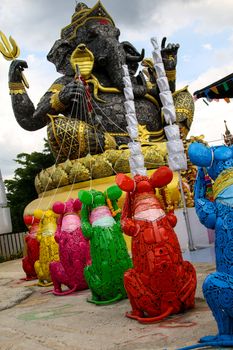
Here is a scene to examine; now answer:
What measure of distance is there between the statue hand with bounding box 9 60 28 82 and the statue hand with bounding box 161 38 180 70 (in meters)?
3.42

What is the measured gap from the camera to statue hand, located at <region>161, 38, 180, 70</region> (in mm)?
10695

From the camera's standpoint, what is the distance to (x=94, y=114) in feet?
34.4

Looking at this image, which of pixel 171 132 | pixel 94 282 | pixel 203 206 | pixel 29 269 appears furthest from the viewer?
pixel 29 269

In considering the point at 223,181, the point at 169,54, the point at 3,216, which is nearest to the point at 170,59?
the point at 169,54

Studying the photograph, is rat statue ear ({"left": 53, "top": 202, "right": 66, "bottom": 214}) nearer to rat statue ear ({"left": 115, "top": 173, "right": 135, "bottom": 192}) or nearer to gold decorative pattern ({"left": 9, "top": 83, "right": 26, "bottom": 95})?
rat statue ear ({"left": 115, "top": 173, "right": 135, "bottom": 192})

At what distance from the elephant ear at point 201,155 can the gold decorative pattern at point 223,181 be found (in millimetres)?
108

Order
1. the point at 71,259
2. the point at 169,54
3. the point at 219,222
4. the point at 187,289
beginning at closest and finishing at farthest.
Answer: the point at 219,222 → the point at 187,289 → the point at 71,259 → the point at 169,54

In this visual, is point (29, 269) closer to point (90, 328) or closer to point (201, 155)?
point (90, 328)

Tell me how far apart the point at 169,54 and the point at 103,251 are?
25.2 ft

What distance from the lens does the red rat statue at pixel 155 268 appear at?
133 inches

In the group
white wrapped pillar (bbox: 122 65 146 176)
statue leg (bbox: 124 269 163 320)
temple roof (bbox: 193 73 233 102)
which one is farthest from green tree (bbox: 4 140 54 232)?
statue leg (bbox: 124 269 163 320)

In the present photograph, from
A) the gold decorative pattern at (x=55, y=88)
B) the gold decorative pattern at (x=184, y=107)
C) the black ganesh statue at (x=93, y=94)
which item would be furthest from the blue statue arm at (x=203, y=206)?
the gold decorative pattern at (x=55, y=88)

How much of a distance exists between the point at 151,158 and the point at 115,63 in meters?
2.78

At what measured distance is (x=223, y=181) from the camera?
2.59m
